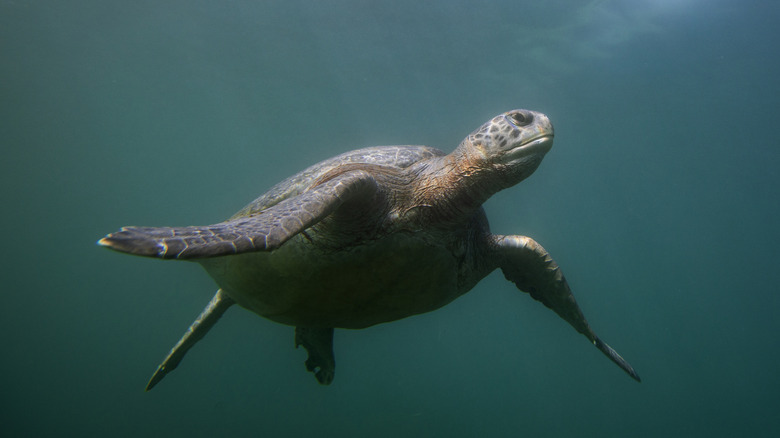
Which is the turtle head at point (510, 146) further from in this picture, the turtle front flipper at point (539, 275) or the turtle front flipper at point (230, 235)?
the turtle front flipper at point (230, 235)

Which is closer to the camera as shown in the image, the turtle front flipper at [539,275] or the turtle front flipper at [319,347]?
the turtle front flipper at [539,275]

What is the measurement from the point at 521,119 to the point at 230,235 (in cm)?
193

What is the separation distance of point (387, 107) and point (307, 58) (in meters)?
8.14

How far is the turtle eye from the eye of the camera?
95.4 inches

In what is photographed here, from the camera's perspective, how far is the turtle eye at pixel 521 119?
2.42 meters

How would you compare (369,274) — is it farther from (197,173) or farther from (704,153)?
(197,173)

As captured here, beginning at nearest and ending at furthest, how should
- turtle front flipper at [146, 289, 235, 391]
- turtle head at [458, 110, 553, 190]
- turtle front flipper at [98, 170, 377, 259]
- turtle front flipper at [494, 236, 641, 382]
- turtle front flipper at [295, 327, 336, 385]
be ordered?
turtle front flipper at [98, 170, 377, 259] < turtle head at [458, 110, 553, 190] < turtle front flipper at [494, 236, 641, 382] < turtle front flipper at [295, 327, 336, 385] < turtle front flipper at [146, 289, 235, 391]

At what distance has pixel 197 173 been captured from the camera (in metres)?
41.5

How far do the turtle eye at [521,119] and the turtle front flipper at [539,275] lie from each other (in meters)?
1.21

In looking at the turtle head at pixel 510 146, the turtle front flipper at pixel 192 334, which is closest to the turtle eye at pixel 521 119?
the turtle head at pixel 510 146

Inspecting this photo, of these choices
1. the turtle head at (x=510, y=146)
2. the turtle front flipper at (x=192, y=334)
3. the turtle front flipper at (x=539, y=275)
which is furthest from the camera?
the turtle front flipper at (x=192, y=334)

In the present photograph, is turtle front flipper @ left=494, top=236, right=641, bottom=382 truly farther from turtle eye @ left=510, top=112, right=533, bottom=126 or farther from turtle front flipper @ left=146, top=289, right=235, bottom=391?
turtle front flipper @ left=146, top=289, right=235, bottom=391

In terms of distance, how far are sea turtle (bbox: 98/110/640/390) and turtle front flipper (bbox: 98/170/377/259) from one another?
0.01 m

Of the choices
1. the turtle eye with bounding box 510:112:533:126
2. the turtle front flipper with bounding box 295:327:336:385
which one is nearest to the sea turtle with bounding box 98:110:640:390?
the turtle eye with bounding box 510:112:533:126
